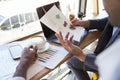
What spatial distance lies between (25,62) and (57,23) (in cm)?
38

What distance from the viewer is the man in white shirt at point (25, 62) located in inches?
41.7

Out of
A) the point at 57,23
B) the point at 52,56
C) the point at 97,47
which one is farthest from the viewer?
the point at 97,47

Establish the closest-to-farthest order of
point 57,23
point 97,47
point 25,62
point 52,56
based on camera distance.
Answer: point 25,62 < point 52,56 < point 57,23 < point 97,47

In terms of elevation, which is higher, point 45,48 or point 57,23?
point 57,23

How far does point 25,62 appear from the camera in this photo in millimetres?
1140

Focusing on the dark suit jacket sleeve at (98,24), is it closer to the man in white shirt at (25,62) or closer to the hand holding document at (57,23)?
the hand holding document at (57,23)

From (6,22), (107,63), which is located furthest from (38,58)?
(107,63)

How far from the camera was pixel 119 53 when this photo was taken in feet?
2.08

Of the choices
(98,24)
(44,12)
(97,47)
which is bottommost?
(97,47)

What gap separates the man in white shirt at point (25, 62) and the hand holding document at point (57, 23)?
21 centimetres

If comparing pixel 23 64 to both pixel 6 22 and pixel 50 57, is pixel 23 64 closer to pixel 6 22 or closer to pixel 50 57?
pixel 50 57

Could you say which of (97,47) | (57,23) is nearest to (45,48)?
(57,23)

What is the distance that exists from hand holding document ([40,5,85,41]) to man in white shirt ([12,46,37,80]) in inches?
8.2

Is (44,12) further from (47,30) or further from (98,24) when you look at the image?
(98,24)
